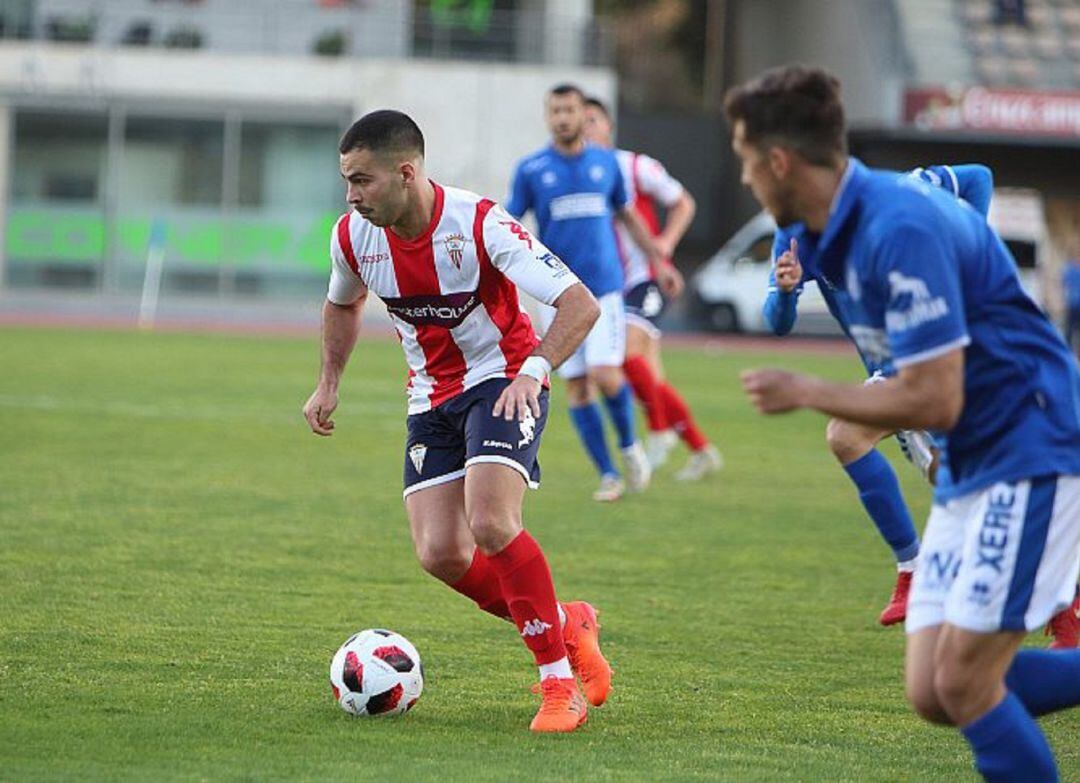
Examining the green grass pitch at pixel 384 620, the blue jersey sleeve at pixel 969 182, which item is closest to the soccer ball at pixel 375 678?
the green grass pitch at pixel 384 620

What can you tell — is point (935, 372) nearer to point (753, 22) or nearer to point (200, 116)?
point (200, 116)

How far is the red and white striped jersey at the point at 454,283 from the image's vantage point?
236 inches

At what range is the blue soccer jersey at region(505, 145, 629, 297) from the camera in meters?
11.8

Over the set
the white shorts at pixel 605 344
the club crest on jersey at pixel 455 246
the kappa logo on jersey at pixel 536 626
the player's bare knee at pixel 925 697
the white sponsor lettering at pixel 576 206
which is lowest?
the white shorts at pixel 605 344

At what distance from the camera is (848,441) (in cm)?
725

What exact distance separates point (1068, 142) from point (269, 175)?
14.4 m

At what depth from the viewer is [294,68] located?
33.6 meters

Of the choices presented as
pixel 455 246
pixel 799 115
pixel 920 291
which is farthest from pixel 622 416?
pixel 920 291

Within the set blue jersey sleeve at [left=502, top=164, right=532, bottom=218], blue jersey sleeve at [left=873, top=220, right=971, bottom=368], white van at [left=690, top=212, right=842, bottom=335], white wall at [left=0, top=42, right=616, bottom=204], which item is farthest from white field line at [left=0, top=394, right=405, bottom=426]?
white wall at [left=0, top=42, right=616, bottom=204]

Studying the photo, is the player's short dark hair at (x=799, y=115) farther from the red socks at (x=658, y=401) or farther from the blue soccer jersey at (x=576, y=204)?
the red socks at (x=658, y=401)

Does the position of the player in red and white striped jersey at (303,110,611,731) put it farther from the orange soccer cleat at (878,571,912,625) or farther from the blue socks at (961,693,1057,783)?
the blue socks at (961,693,1057,783)

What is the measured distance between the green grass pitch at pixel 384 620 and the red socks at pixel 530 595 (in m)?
0.25

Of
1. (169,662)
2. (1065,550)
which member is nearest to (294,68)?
(169,662)

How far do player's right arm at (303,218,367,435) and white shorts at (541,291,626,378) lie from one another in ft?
17.7
